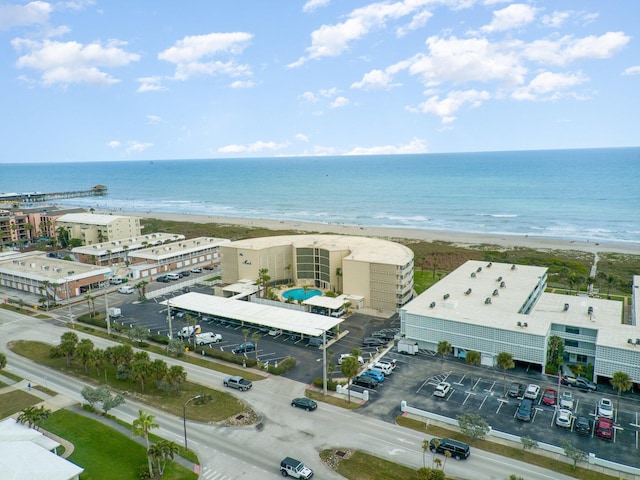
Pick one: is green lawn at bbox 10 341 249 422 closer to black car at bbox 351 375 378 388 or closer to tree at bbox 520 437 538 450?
black car at bbox 351 375 378 388

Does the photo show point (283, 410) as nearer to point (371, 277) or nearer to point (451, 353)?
point (451, 353)

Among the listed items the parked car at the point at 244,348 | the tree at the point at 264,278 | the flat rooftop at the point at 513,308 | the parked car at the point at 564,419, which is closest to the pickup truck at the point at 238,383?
the parked car at the point at 244,348

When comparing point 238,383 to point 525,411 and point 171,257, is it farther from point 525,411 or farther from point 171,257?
point 171,257

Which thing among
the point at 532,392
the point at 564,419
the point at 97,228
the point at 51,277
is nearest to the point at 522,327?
the point at 532,392

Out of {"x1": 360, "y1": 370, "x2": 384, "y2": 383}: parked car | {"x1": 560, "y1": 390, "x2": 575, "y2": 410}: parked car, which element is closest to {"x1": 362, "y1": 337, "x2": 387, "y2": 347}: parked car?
{"x1": 360, "y1": 370, "x2": 384, "y2": 383}: parked car

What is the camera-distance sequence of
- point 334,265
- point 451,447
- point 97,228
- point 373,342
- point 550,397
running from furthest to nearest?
point 97,228 < point 334,265 < point 373,342 < point 550,397 < point 451,447

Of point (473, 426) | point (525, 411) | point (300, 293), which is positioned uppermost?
point (300, 293)

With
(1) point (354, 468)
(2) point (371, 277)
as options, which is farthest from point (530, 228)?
(1) point (354, 468)
